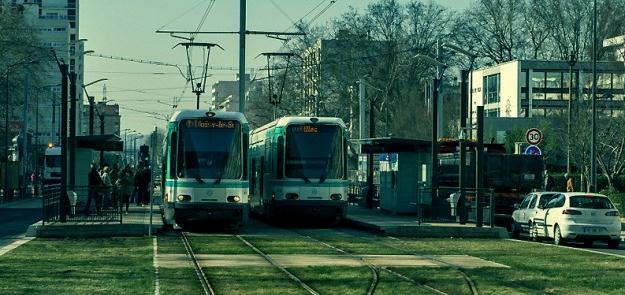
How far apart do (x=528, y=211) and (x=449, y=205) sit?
2440mm

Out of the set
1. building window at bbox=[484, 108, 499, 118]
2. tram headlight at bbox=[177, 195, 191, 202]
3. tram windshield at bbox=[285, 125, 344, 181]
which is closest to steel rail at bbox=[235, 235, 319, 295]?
tram headlight at bbox=[177, 195, 191, 202]

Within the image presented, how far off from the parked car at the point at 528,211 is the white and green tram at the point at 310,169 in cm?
503

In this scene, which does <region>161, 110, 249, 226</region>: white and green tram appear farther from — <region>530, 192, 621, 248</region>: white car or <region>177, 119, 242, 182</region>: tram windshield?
<region>530, 192, 621, 248</region>: white car

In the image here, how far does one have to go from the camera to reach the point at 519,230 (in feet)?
114

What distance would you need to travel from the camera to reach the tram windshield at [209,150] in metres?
32.2

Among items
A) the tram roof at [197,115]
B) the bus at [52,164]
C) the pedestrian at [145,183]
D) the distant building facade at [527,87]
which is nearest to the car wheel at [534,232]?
the tram roof at [197,115]

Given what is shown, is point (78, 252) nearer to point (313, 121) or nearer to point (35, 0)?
point (313, 121)

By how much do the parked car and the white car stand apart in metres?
1.29

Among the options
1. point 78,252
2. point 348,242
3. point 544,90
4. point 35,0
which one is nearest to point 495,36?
point 544,90

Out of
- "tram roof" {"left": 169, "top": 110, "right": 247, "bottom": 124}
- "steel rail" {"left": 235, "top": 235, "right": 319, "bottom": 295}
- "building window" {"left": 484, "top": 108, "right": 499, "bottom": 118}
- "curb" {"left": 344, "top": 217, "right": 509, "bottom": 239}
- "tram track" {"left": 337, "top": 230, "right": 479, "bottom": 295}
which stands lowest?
"tram track" {"left": 337, "top": 230, "right": 479, "bottom": 295}

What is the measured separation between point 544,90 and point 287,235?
6484 centimetres

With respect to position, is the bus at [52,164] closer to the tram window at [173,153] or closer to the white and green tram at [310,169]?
the white and green tram at [310,169]

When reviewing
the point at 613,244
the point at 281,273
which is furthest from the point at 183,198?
the point at 281,273

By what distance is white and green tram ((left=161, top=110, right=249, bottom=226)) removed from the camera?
105 ft
